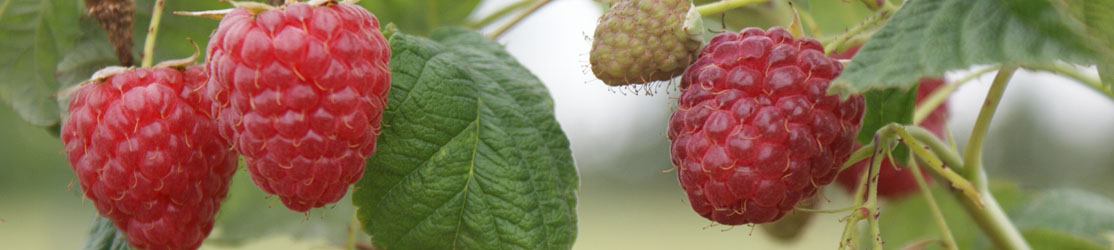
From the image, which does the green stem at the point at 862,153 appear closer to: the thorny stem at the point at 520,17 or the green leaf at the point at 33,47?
the thorny stem at the point at 520,17

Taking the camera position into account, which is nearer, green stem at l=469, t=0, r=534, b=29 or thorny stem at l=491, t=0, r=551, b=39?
thorny stem at l=491, t=0, r=551, b=39

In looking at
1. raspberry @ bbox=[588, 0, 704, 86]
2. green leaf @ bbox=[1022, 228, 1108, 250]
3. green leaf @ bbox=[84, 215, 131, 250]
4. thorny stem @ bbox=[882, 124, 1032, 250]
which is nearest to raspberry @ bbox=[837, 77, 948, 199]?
green leaf @ bbox=[1022, 228, 1108, 250]

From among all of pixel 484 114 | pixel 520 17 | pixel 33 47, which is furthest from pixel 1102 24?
pixel 33 47

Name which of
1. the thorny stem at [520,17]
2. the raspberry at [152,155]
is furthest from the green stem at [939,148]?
the raspberry at [152,155]

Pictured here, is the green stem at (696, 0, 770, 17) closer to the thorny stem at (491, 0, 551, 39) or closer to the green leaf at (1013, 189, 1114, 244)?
the thorny stem at (491, 0, 551, 39)

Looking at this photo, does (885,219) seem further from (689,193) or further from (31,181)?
(31,181)

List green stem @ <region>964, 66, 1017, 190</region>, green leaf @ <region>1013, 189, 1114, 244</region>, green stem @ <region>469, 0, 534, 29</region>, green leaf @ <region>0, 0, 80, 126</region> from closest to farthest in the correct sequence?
green stem @ <region>964, 66, 1017, 190</region>
green leaf @ <region>0, 0, 80, 126</region>
green stem @ <region>469, 0, 534, 29</region>
green leaf @ <region>1013, 189, 1114, 244</region>
